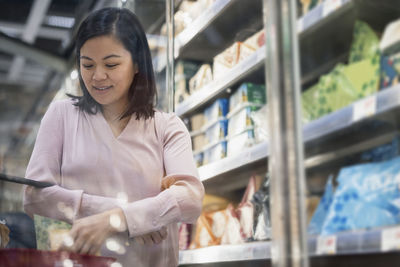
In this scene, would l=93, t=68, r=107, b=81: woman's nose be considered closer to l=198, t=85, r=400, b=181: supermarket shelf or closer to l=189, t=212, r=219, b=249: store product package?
l=198, t=85, r=400, b=181: supermarket shelf

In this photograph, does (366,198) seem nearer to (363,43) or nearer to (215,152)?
(363,43)

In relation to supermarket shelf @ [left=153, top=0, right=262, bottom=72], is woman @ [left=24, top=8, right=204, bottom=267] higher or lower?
lower

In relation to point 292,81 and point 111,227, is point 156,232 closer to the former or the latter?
point 111,227

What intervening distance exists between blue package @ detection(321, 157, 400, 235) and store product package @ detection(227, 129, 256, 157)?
73cm

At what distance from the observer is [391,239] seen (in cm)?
104

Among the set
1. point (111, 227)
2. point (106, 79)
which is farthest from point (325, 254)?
point (106, 79)

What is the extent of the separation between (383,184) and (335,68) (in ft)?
1.08

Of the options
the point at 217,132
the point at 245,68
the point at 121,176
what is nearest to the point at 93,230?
the point at 121,176

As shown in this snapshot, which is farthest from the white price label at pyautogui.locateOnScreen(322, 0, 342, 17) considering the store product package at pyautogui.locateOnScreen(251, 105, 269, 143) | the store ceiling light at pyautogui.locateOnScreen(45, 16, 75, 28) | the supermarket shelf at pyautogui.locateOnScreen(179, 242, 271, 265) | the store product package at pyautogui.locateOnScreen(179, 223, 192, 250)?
the store product package at pyautogui.locateOnScreen(179, 223, 192, 250)

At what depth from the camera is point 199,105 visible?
97.0 inches

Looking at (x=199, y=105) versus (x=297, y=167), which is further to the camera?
(x=199, y=105)

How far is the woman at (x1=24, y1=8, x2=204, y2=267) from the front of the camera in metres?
1.32

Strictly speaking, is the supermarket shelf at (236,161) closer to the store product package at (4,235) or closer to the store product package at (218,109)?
the store product package at (218,109)

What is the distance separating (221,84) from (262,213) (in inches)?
24.9
